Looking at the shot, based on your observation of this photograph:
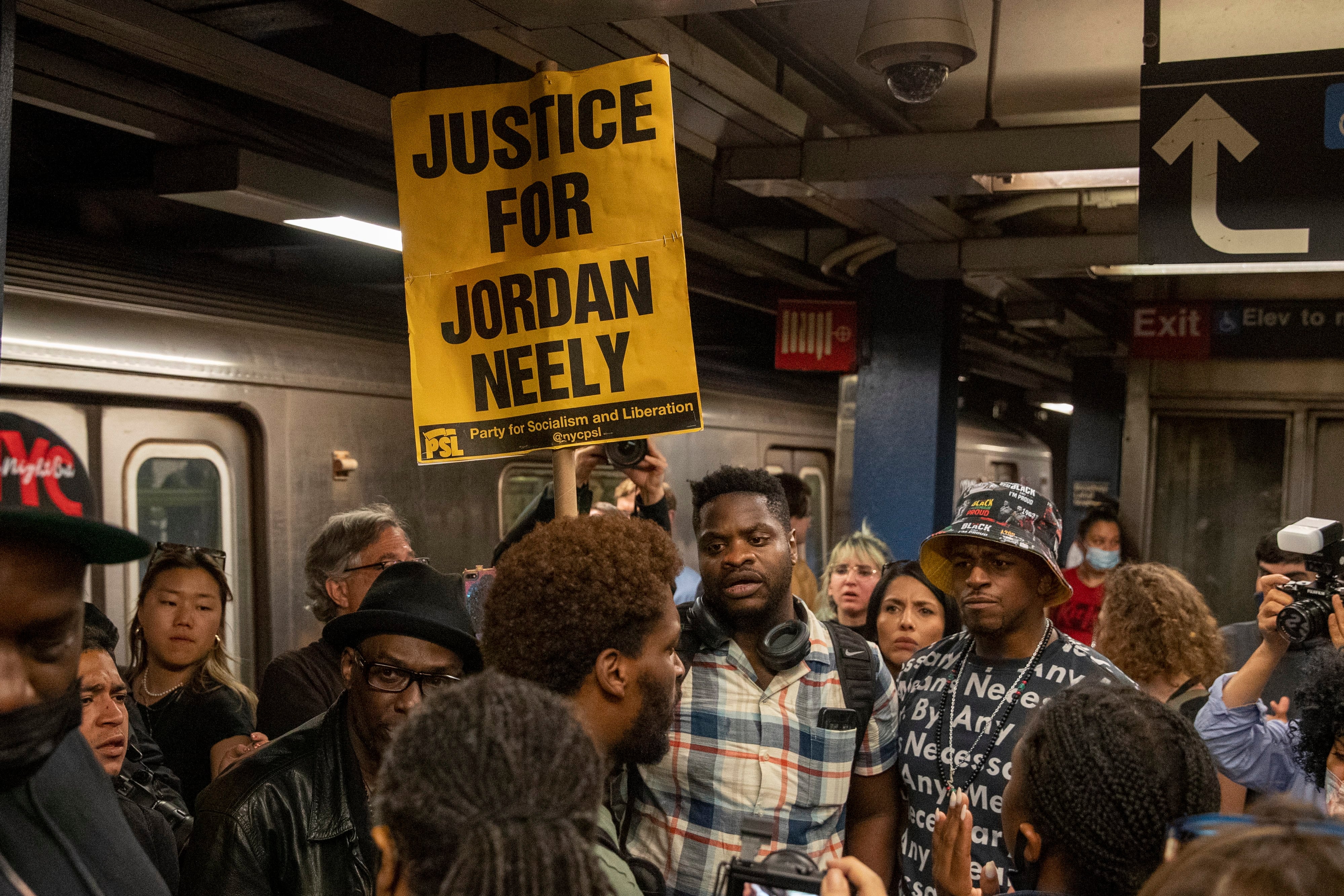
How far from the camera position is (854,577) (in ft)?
16.7

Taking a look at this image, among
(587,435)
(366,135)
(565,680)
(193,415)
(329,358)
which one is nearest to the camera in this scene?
(565,680)

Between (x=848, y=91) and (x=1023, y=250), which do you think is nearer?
(x=848, y=91)

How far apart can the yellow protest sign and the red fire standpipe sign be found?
19.5 feet

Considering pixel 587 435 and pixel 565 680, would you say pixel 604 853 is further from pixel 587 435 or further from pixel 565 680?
pixel 587 435

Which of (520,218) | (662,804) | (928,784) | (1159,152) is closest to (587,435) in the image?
(520,218)

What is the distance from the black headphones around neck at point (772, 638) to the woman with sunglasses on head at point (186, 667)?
1559mm

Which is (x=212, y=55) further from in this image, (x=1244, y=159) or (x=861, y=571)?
(x=861, y=571)

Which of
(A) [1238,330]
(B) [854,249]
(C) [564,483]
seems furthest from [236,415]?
(A) [1238,330]

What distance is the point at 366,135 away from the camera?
6219 millimetres

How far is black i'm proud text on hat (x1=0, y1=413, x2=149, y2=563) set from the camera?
1.27 meters

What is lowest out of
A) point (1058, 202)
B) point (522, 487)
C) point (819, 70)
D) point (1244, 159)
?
point (522, 487)

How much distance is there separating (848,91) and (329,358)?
2732mm

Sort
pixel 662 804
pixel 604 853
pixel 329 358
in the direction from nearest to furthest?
pixel 604 853
pixel 662 804
pixel 329 358

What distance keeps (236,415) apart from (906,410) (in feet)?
17.3
